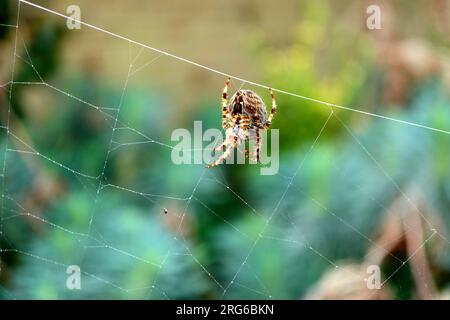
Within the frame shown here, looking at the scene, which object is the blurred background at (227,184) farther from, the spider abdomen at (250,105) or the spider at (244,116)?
the spider abdomen at (250,105)

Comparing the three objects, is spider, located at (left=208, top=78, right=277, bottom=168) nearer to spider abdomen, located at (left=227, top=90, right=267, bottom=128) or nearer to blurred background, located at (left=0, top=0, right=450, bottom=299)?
spider abdomen, located at (left=227, top=90, right=267, bottom=128)

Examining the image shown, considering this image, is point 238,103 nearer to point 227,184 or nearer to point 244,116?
point 244,116

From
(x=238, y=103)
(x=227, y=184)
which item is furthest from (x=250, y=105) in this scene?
(x=227, y=184)

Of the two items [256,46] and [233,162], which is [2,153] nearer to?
[233,162]

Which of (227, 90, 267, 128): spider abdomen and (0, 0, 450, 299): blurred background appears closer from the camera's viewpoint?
(227, 90, 267, 128): spider abdomen

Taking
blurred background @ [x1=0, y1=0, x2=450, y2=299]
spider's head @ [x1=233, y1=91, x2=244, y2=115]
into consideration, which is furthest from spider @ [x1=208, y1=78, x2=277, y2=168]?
blurred background @ [x1=0, y1=0, x2=450, y2=299]

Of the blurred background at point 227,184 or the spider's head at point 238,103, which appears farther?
the blurred background at point 227,184

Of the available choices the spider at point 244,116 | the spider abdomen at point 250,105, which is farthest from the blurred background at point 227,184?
the spider abdomen at point 250,105
